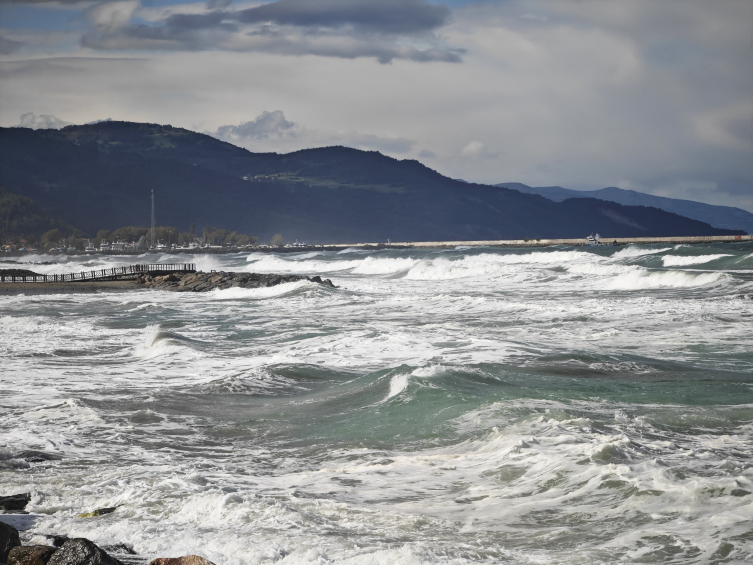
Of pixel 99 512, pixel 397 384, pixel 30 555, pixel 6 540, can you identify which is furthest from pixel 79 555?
pixel 397 384

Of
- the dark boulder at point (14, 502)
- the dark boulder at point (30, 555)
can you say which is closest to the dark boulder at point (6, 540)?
the dark boulder at point (30, 555)

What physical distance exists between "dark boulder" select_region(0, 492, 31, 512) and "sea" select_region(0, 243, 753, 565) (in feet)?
0.38

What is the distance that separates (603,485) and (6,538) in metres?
6.15

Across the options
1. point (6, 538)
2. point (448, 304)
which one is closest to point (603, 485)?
point (6, 538)

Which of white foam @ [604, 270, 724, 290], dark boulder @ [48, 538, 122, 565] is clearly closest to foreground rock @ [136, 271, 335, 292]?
white foam @ [604, 270, 724, 290]

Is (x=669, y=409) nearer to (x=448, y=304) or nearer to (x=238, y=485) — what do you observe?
(x=238, y=485)

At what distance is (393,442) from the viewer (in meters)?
10.7

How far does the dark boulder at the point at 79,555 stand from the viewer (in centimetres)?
589

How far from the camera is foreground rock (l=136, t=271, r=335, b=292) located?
47781 mm

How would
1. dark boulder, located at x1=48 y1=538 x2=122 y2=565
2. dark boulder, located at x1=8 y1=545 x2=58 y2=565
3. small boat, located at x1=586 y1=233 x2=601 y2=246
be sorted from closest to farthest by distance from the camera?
dark boulder, located at x1=48 y1=538 x2=122 y2=565 → dark boulder, located at x1=8 y1=545 x2=58 y2=565 → small boat, located at x1=586 y1=233 x2=601 y2=246

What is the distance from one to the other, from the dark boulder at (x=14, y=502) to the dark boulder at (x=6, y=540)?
1.48 metres

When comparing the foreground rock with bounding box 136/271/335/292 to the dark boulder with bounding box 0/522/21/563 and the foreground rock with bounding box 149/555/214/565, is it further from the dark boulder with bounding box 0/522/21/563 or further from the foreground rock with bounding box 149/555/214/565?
the foreground rock with bounding box 149/555/214/565

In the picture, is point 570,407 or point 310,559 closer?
point 310,559

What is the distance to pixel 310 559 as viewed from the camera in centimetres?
647
